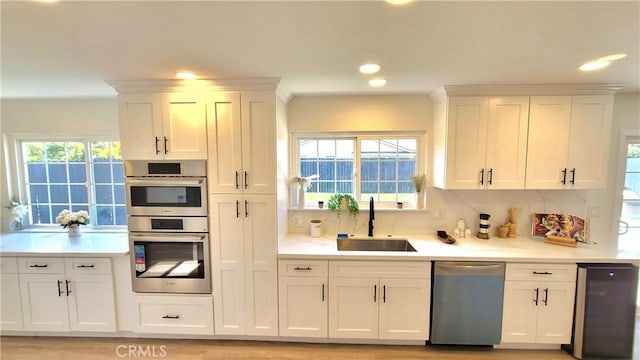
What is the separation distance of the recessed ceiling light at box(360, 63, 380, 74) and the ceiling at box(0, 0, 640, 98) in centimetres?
5

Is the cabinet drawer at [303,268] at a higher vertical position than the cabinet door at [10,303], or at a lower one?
higher

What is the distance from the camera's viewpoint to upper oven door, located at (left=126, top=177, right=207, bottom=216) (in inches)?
95.7

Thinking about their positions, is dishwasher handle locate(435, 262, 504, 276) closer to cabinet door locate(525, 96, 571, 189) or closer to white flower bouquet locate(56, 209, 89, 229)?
cabinet door locate(525, 96, 571, 189)

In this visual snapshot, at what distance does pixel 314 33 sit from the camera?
1.45 metres

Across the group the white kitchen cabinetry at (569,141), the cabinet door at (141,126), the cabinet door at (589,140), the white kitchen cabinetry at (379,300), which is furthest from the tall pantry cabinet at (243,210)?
the cabinet door at (589,140)

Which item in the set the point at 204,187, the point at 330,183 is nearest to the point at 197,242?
the point at 204,187

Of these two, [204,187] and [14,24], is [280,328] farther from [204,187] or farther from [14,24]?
[14,24]

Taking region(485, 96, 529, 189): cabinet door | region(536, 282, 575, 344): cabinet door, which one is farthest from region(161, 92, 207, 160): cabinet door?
region(536, 282, 575, 344): cabinet door

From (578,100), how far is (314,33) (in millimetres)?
2527

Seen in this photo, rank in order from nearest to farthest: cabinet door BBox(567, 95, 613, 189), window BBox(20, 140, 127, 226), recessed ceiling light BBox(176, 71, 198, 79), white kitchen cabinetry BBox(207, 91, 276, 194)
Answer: recessed ceiling light BBox(176, 71, 198, 79)
white kitchen cabinetry BBox(207, 91, 276, 194)
cabinet door BBox(567, 95, 613, 189)
window BBox(20, 140, 127, 226)

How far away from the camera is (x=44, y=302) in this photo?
2578 mm

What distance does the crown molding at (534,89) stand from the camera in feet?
8.07

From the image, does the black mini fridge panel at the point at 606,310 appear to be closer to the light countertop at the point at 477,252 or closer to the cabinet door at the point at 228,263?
the light countertop at the point at 477,252

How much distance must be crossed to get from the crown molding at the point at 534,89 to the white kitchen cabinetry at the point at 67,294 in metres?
3.49
